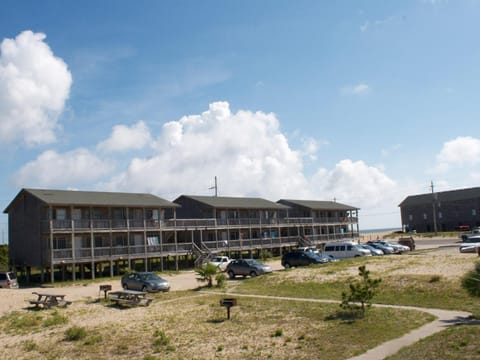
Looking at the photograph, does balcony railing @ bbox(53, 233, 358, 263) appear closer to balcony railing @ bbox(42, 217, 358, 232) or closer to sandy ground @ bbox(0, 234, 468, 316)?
balcony railing @ bbox(42, 217, 358, 232)

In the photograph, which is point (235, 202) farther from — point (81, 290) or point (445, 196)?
point (445, 196)

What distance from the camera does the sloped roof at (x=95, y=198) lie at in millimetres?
43062

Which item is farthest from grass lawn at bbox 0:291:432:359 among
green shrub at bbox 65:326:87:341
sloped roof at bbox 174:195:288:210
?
sloped roof at bbox 174:195:288:210

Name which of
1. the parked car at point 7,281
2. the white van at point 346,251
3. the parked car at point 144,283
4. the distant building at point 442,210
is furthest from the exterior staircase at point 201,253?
the distant building at point 442,210

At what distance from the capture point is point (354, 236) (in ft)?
260

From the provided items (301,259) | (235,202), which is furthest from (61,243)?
(235,202)

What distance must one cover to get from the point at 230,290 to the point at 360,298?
43.5 feet

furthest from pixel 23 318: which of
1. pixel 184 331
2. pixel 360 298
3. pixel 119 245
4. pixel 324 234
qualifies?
pixel 324 234

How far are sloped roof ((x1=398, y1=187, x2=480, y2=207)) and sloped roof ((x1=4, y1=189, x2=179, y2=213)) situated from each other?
76.8m

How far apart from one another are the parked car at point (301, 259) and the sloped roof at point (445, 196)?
74.0m

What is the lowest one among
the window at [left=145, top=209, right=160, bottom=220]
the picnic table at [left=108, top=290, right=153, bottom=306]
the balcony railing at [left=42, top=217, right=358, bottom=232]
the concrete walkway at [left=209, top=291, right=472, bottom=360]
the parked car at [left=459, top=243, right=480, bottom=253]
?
the concrete walkway at [left=209, top=291, right=472, bottom=360]

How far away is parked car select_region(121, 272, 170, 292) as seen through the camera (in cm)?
3183

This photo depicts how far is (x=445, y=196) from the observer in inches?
4316

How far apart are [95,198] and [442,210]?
86583 mm
